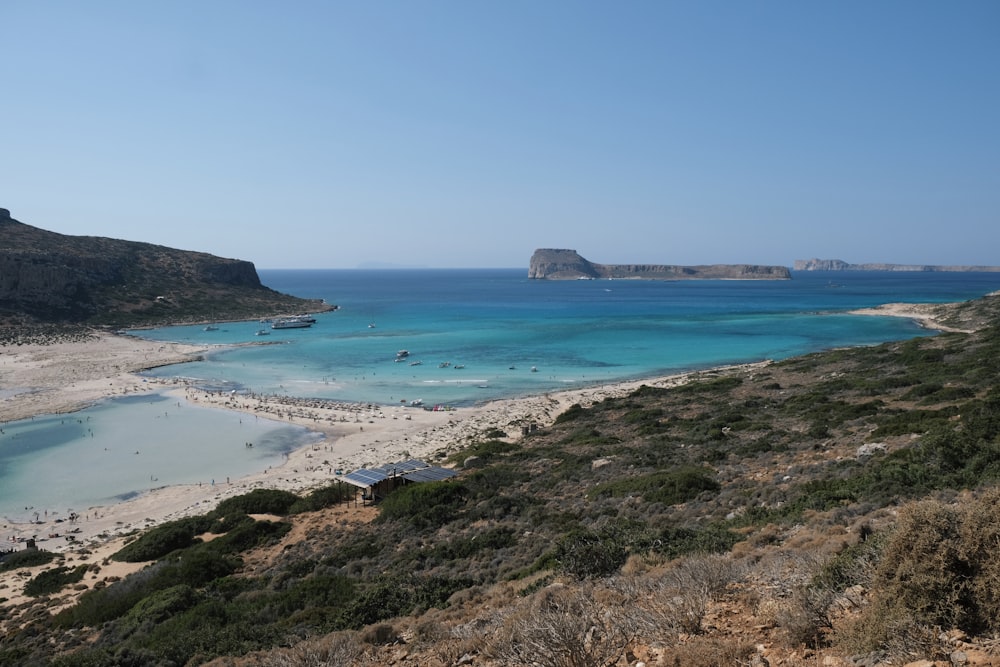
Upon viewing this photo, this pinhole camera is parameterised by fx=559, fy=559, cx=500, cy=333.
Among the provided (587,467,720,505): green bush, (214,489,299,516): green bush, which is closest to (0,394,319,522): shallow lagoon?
(214,489,299,516): green bush

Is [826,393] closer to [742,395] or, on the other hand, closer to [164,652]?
[742,395]

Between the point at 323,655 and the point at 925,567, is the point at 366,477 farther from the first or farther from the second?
the point at 925,567

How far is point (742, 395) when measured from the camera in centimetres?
3139

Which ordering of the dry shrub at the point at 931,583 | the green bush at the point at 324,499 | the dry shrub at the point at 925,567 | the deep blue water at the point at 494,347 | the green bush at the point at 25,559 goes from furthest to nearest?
the deep blue water at the point at 494,347, the green bush at the point at 324,499, the green bush at the point at 25,559, the dry shrub at the point at 925,567, the dry shrub at the point at 931,583

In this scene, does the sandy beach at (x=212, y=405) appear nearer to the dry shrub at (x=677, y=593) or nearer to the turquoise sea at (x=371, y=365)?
the turquoise sea at (x=371, y=365)

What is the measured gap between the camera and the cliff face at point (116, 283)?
277ft

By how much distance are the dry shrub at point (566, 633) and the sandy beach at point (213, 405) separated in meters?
14.8

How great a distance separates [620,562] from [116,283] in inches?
4656

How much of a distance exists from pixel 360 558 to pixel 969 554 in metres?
12.3

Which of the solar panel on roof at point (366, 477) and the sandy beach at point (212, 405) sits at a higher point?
the solar panel on roof at point (366, 477)

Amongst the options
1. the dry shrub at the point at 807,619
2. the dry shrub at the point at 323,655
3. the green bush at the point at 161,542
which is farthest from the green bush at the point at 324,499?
the dry shrub at the point at 807,619

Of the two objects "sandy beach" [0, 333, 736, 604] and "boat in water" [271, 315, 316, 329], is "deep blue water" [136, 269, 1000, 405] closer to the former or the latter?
"boat in water" [271, 315, 316, 329]

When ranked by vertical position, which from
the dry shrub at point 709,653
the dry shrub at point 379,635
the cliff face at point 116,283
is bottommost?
the dry shrub at point 379,635

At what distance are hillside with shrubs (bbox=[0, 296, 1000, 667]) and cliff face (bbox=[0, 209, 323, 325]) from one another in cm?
8728
